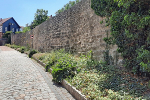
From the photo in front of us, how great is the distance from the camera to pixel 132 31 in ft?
15.3

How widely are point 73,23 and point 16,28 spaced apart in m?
49.1

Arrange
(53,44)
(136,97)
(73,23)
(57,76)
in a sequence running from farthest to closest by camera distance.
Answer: (53,44), (73,23), (57,76), (136,97)

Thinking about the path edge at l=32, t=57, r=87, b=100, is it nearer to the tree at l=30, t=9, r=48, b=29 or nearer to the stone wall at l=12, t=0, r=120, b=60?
the stone wall at l=12, t=0, r=120, b=60

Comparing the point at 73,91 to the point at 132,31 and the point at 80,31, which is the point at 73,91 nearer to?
the point at 132,31

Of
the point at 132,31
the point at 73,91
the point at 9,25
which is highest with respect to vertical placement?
the point at 9,25

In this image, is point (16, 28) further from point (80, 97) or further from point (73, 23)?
point (80, 97)

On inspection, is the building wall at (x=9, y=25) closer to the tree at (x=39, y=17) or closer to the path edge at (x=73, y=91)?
→ the tree at (x=39, y=17)

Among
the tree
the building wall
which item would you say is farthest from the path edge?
the building wall

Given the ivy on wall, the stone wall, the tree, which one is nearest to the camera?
the ivy on wall

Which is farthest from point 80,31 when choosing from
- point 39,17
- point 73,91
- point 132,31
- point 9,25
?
point 9,25

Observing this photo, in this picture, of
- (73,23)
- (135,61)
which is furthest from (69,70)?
(73,23)

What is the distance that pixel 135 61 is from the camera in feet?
15.2

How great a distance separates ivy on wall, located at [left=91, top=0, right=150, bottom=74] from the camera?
412 cm

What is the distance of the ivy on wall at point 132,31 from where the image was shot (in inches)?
162
